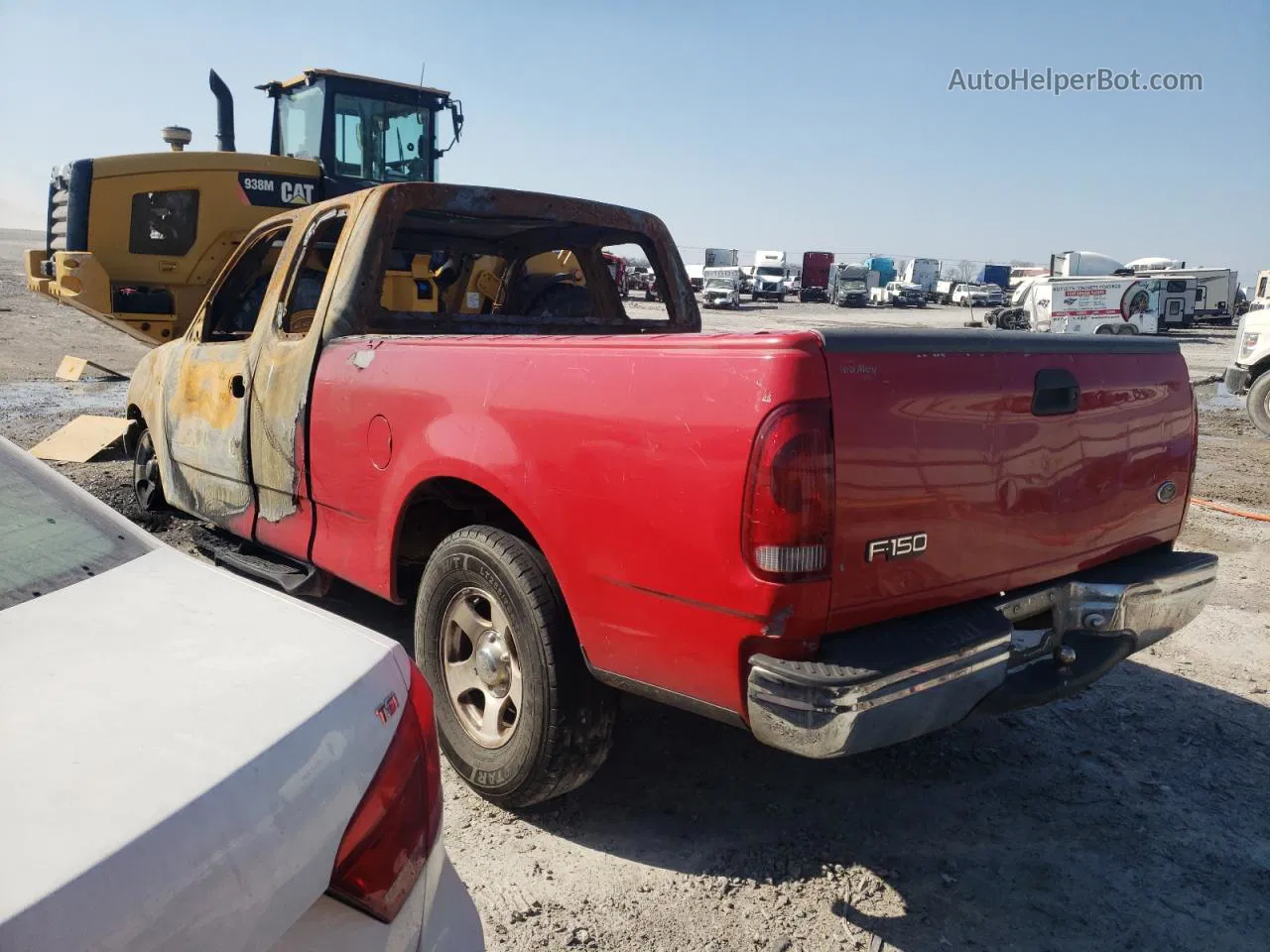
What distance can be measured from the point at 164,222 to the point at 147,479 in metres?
5.24

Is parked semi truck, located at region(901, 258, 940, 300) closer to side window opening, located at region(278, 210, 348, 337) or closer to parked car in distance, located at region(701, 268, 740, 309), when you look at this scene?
parked car in distance, located at region(701, 268, 740, 309)

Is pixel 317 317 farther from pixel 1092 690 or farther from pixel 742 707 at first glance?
pixel 1092 690

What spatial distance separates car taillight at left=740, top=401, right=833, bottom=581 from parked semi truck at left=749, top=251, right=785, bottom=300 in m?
52.9

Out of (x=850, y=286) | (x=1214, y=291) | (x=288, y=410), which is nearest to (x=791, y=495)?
(x=288, y=410)

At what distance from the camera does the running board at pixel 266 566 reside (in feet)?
13.5

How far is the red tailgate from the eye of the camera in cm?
235

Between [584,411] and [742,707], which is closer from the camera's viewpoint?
[742,707]

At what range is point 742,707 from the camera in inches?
93.8

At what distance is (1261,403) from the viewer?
11.8 metres

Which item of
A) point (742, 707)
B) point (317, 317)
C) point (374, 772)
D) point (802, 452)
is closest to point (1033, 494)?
point (802, 452)

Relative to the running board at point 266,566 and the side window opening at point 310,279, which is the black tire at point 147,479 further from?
the side window opening at point 310,279

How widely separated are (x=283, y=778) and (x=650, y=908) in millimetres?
1630

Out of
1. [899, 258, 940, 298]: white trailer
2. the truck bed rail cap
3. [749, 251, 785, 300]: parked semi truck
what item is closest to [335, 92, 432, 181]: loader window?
the truck bed rail cap

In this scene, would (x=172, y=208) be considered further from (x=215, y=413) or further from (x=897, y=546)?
(x=897, y=546)
